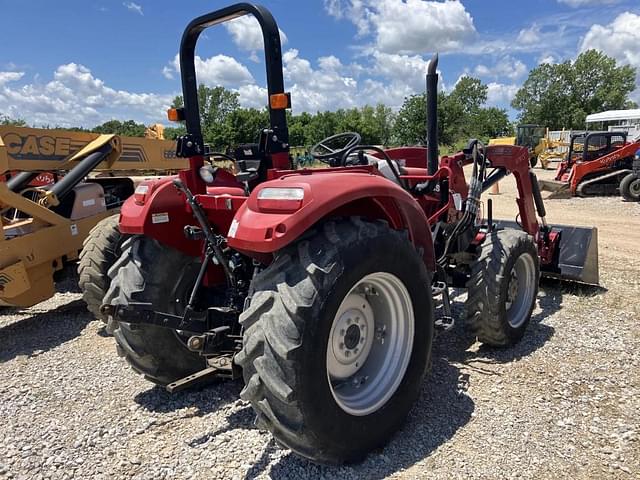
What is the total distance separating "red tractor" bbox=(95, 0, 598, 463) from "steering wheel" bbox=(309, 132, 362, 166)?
2 centimetres

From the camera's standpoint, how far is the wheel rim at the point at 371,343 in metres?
2.76

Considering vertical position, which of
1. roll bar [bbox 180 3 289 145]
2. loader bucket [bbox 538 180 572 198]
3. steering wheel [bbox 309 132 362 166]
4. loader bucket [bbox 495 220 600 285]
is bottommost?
loader bucket [bbox 538 180 572 198]

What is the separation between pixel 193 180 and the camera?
3.26 m


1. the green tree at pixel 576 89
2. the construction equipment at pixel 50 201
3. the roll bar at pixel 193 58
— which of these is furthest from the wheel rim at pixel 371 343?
the green tree at pixel 576 89

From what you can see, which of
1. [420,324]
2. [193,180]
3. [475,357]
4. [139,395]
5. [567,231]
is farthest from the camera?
[567,231]

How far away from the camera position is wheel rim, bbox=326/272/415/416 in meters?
2.76

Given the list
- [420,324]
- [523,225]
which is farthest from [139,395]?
[523,225]

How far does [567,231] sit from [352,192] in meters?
4.54

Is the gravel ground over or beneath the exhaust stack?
beneath

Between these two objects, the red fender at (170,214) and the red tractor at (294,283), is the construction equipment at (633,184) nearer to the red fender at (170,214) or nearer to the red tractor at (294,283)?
the red tractor at (294,283)

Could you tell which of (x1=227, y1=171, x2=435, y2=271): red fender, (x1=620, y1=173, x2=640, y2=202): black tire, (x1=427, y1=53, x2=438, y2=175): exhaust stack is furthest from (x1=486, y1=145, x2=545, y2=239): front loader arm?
(x1=620, y1=173, x2=640, y2=202): black tire

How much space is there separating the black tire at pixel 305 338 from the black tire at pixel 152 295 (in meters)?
1.13

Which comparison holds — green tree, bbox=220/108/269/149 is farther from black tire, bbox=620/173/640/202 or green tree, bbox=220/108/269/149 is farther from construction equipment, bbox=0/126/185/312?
construction equipment, bbox=0/126/185/312

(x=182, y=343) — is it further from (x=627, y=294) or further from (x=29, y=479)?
(x=627, y=294)
